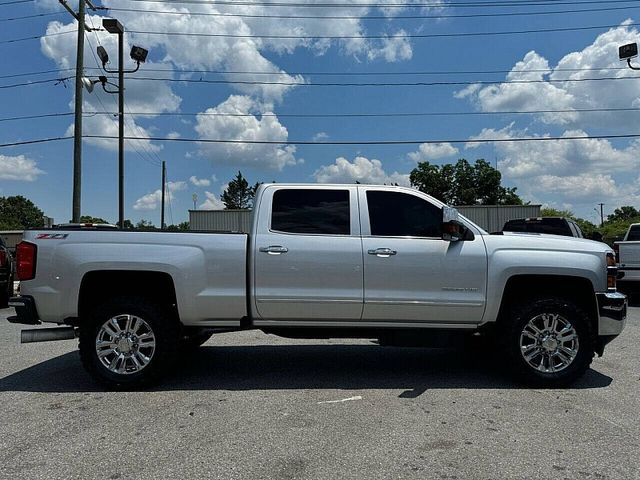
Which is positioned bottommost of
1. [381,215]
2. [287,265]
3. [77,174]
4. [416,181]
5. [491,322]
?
[491,322]

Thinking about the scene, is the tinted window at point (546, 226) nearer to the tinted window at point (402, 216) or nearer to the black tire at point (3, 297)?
the tinted window at point (402, 216)

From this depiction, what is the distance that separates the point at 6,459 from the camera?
365cm

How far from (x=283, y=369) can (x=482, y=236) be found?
8.84ft

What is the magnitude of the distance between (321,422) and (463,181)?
2890 inches

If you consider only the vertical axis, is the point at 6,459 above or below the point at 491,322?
below

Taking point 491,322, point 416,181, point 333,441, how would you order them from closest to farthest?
point 333,441 → point 491,322 → point 416,181

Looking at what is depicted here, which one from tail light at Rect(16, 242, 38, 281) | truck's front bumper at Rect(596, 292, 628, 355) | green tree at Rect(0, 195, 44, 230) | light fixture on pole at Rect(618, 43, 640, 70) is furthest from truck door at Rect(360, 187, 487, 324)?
green tree at Rect(0, 195, 44, 230)

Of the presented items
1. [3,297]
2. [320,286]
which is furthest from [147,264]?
[3,297]

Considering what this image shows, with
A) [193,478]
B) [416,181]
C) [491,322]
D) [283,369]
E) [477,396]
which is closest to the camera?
[193,478]

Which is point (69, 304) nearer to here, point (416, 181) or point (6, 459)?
point (6, 459)

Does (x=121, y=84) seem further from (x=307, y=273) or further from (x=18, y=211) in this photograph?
(x=18, y=211)

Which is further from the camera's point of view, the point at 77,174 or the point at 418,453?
the point at 77,174

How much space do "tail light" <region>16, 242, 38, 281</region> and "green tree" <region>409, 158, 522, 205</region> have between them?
7042 cm

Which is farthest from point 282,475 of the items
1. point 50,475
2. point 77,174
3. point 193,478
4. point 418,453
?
point 77,174
